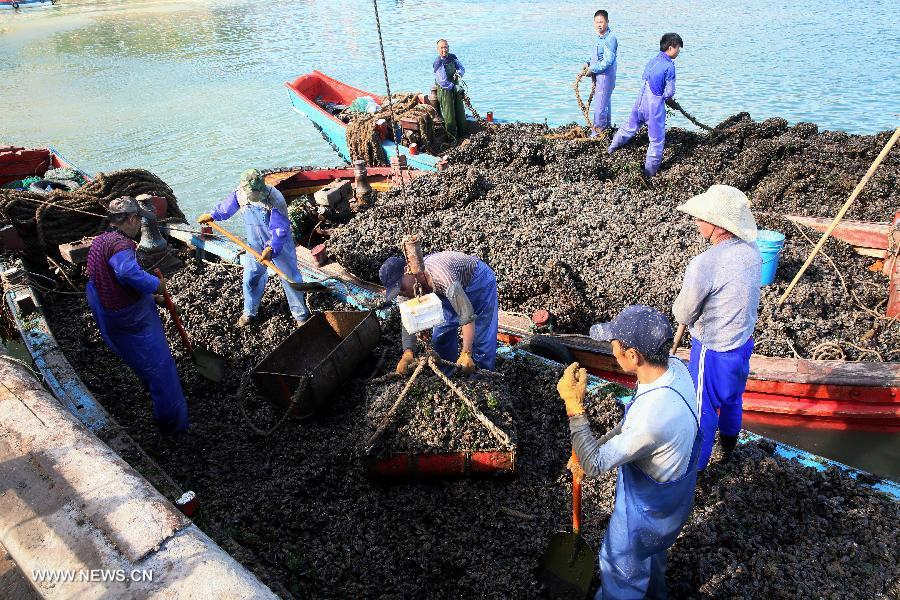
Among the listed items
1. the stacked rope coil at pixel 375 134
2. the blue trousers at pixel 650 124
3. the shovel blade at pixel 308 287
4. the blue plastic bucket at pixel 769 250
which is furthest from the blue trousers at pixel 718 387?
the stacked rope coil at pixel 375 134

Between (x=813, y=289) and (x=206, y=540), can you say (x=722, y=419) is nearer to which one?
(x=813, y=289)

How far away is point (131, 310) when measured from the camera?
165 inches

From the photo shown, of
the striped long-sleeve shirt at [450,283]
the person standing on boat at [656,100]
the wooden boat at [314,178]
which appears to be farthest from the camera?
the wooden boat at [314,178]

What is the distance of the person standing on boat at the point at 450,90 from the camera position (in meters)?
10.4

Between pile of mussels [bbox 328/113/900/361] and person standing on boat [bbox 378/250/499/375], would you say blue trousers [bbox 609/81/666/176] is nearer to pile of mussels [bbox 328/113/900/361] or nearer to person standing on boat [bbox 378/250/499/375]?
pile of mussels [bbox 328/113/900/361]

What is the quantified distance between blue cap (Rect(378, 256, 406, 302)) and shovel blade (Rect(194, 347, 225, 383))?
7.64ft

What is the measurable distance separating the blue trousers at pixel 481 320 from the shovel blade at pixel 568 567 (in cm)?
166

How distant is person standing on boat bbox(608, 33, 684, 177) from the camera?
7500 mm

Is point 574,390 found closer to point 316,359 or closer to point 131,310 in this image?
point 316,359

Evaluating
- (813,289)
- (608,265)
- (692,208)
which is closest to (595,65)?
(608,265)

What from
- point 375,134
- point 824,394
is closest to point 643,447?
point 824,394

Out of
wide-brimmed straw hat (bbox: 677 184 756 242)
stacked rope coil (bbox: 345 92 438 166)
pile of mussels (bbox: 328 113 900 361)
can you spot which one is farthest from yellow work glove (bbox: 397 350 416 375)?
stacked rope coil (bbox: 345 92 438 166)

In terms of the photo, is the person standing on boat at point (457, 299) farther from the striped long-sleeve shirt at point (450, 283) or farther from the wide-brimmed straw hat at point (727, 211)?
the wide-brimmed straw hat at point (727, 211)

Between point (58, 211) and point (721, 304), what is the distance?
8203 millimetres
